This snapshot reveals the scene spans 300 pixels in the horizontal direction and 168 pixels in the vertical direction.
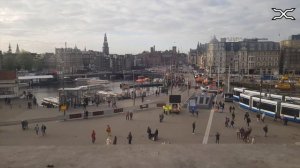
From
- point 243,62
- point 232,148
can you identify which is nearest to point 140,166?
point 232,148

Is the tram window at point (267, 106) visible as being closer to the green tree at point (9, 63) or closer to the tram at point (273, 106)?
the tram at point (273, 106)

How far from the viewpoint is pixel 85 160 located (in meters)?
14.9

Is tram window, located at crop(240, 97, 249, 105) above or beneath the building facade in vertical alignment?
beneath

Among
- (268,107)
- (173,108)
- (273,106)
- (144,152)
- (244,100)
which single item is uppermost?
(144,152)

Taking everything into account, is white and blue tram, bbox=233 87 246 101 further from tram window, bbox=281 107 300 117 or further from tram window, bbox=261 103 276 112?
tram window, bbox=281 107 300 117

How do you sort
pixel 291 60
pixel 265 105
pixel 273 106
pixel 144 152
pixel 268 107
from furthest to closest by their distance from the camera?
pixel 291 60
pixel 265 105
pixel 268 107
pixel 273 106
pixel 144 152

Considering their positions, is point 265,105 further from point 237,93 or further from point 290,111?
point 237,93

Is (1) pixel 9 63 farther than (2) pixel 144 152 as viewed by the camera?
Yes

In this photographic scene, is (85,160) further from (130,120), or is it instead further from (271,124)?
(271,124)

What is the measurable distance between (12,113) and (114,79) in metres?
129

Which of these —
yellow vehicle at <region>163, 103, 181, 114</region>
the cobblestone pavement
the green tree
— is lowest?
yellow vehicle at <region>163, 103, 181, 114</region>

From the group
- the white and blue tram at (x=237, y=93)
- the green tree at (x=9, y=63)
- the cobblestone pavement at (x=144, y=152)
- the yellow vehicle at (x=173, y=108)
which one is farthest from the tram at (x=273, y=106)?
the green tree at (x=9, y=63)

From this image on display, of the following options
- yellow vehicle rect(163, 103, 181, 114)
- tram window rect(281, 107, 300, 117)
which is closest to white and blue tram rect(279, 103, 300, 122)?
tram window rect(281, 107, 300, 117)

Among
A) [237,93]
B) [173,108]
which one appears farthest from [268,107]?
[237,93]
